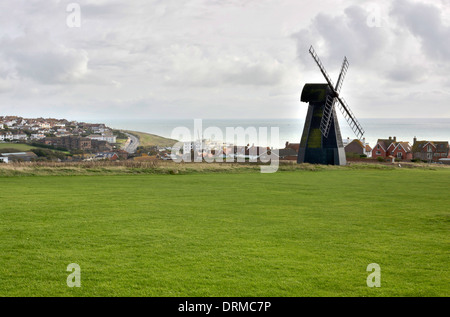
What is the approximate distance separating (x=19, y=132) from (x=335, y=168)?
182 feet

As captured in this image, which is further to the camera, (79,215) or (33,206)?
(33,206)

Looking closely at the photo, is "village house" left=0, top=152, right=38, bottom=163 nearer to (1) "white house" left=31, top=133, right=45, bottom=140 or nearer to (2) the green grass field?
(1) "white house" left=31, top=133, right=45, bottom=140

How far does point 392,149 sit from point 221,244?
66380mm

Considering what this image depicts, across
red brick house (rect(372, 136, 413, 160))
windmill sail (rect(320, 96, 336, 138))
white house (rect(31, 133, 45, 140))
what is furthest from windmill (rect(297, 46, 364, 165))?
white house (rect(31, 133, 45, 140))

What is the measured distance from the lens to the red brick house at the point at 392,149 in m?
68.9

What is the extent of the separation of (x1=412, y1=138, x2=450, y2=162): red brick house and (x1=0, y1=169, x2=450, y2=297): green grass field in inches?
2219

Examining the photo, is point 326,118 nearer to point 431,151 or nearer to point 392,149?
point 392,149

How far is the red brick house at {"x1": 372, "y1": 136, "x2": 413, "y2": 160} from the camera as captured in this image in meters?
68.9

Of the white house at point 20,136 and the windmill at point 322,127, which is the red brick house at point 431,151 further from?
the white house at point 20,136

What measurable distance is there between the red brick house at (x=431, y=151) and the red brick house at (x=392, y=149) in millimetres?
1367

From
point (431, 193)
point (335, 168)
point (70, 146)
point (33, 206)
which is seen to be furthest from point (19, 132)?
point (431, 193)

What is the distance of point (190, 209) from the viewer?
1503 cm
